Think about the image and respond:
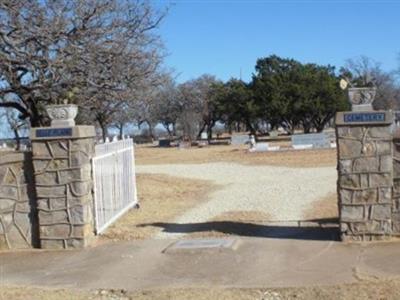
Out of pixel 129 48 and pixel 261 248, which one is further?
pixel 129 48

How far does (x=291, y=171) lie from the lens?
22.7 metres

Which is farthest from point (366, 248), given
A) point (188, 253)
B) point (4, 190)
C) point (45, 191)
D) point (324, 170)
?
point (324, 170)

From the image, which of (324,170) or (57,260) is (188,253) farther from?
(324,170)

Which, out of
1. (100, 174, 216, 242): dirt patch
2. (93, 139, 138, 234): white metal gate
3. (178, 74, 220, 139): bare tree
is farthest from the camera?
(178, 74, 220, 139): bare tree

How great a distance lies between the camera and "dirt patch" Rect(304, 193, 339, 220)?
1166cm

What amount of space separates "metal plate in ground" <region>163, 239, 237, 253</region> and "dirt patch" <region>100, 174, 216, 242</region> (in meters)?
1.13

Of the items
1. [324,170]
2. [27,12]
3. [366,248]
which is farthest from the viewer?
[324,170]

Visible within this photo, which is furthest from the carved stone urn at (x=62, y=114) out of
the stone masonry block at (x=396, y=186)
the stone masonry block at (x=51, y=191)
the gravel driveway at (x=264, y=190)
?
the stone masonry block at (x=396, y=186)

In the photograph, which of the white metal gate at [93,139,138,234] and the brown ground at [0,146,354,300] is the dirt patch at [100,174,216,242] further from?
the white metal gate at [93,139,138,234]

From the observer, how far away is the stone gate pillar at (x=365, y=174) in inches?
360

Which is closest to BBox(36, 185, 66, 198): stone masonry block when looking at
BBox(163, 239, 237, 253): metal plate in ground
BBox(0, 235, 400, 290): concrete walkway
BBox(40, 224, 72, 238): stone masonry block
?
BBox(40, 224, 72, 238): stone masonry block

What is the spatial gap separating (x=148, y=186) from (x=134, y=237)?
8019 mm

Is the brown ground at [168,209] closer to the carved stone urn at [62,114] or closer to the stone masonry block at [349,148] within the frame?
the carved stone urn at [62,114]

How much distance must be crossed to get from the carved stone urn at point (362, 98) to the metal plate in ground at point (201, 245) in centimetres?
261
